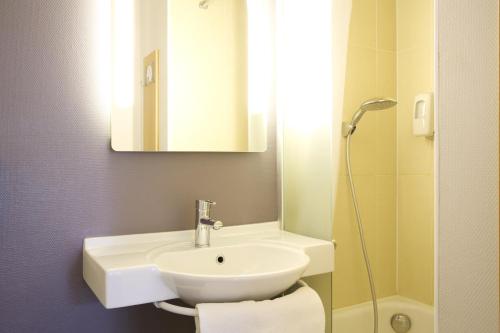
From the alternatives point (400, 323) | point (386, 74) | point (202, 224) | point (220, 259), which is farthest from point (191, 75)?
point (400, 323)

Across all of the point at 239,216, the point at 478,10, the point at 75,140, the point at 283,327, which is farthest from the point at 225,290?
the point at 478,10

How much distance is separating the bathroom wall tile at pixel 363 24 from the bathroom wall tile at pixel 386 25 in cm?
3

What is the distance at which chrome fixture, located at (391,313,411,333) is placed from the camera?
188cm

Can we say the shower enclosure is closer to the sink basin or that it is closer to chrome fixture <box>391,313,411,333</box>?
chrome fixture <box>391,313,411,333</box>

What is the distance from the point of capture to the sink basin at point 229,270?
3.67ft

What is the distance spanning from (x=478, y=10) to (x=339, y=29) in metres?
0.75

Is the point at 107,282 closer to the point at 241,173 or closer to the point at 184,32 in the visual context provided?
the point at 241,173

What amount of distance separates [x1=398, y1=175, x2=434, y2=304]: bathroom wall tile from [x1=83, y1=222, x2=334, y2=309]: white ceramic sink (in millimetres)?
635

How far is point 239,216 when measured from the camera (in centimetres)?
172

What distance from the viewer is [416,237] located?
195 centimetres

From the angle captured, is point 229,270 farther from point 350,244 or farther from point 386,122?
point 386,122

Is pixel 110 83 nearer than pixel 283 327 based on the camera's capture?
No

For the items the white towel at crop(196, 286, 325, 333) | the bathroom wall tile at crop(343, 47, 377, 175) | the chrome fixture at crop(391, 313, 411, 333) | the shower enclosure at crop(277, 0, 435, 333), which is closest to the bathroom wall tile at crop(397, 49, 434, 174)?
the shower enclosure at crop(277, 0, 435, 333)

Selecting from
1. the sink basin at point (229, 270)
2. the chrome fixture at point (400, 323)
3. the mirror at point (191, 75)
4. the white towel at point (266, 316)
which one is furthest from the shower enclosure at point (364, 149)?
the white towel at point (266, 316)
